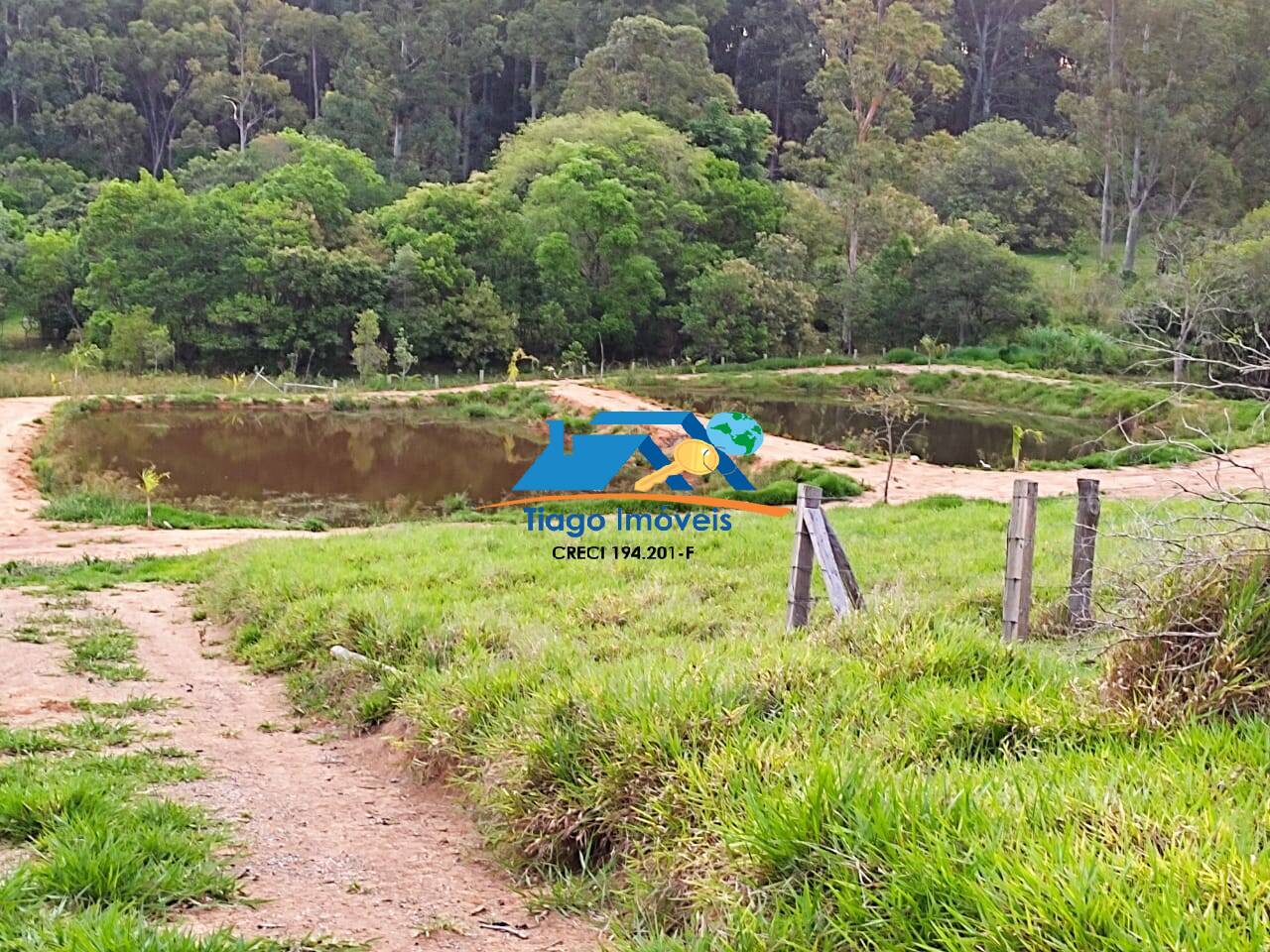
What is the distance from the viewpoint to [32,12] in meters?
54.9

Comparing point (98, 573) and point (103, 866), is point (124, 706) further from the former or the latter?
point (98, 573)

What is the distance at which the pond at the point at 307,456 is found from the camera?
1733cm

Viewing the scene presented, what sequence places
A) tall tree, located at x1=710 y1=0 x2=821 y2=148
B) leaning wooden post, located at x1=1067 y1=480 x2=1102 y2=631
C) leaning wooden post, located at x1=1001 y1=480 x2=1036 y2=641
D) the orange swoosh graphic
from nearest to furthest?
1. leaning wooden post, located at x1=1001 y1=480 x2=1036 y2=641
2. leaning wooden post, located at x1=1067 y1=480 x2=1102 y2=631
3. the orange swoosh graphic
4. tall tree, located at x1=710 y1=0 x2=821 y2=148

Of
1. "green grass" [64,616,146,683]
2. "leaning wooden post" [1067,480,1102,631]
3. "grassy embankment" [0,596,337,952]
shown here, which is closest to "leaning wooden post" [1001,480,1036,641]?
"leaning wooden post" [1067,480,1102,631]

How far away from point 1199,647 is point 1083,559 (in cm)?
236

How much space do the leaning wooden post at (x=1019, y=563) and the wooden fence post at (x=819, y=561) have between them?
29.5 inches

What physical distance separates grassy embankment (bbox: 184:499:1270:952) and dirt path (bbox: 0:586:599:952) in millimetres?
185

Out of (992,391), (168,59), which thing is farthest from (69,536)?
(168,59)

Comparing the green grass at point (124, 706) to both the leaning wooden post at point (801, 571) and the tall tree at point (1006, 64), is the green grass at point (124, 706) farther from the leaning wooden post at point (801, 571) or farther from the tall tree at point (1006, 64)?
the tall tree at point (1006, 64)

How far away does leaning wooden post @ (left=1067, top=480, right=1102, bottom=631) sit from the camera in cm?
561

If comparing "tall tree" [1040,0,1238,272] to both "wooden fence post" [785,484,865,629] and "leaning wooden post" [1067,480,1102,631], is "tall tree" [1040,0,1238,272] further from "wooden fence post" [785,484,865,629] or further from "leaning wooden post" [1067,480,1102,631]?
"wooden fence post" [785,484,865,629]

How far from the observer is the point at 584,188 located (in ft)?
127

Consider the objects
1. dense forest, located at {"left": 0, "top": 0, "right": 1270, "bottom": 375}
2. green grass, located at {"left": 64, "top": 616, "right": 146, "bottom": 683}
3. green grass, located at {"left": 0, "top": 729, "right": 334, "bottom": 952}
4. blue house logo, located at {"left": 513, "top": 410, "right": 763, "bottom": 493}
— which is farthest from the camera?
dense forest, located at {"left": 0, "top": 0, "right": 1270, "bottom": 375}

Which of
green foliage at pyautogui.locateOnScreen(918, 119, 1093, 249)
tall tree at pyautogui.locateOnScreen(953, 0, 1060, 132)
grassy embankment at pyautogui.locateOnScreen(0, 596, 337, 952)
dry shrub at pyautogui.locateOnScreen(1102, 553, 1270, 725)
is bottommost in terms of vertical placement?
grassy embankment at pyautogui.locateOnScreen(0, 596, 337, 952)
